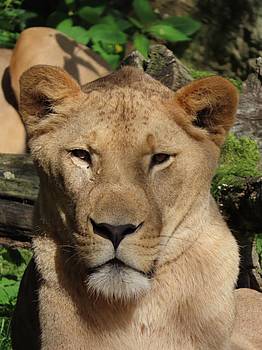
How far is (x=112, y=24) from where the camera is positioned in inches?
219

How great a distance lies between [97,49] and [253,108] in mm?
2113

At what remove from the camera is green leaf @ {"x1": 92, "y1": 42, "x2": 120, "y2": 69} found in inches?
228

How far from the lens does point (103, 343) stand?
2.55 m

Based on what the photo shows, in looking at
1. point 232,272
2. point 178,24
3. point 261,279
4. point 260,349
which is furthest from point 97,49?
point 232,272

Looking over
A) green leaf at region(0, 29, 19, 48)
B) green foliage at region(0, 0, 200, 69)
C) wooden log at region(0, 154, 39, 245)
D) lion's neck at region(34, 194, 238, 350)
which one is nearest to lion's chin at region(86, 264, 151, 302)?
lion's neck at region(34, 194, 238, 350)

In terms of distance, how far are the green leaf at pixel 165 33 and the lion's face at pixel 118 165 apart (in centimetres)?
283

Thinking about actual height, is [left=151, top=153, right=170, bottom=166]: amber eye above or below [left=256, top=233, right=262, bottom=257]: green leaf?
above

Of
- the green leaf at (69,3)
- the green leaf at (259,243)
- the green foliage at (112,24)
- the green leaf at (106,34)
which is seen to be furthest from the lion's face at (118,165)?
the green leaf at (69,3)

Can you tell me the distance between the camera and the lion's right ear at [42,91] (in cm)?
251

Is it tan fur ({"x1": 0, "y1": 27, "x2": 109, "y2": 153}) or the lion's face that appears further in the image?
tan fur ({"x1": 0, "y1": 27, "x2": 109, "y2": 153})

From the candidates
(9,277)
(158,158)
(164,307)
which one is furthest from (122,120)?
(9,277)

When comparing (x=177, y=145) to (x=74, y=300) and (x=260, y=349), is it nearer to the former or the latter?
(x=74, y=300)

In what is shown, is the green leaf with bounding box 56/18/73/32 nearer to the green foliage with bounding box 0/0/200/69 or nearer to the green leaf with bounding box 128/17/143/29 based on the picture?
Result: the green foliage with bounding box 0/0/200/69

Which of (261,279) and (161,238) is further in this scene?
(261,279)
